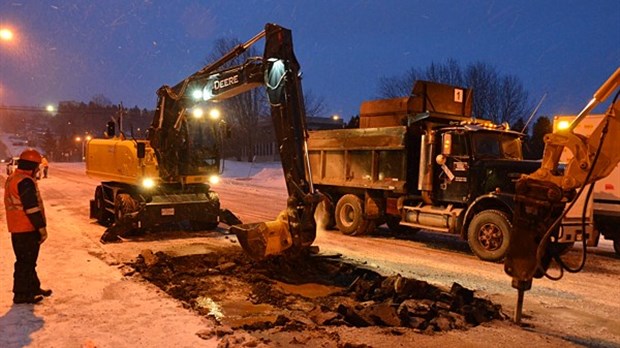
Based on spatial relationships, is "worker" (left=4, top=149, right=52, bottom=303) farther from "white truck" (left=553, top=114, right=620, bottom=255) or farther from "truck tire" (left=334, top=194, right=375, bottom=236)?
"white truck" (left=553, top=114, right=620, bottom=255)

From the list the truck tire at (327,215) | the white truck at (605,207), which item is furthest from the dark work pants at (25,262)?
the white truck at (605,207)

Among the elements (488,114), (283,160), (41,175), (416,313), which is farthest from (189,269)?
(488,114)

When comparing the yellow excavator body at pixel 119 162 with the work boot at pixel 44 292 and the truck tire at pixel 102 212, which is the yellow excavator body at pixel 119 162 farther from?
the work boot at pixel 44 292

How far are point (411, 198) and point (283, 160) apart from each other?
16.9ft

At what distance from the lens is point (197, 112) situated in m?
12.9

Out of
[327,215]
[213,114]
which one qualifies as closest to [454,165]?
[327,215]

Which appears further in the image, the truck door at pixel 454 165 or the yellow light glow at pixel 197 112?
the yellow light glow at pixel 197 112

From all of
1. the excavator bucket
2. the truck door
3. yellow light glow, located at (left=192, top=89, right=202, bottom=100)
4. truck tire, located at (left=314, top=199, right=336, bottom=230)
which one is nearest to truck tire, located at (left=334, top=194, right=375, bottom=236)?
truck tire, located at (left=314, top=199, right=336, bottom=230)

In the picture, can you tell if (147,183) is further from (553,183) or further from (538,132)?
(538,132)

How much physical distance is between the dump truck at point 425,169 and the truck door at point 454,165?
21 mm

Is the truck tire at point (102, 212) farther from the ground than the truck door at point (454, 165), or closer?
closer

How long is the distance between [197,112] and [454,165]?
6216 mm

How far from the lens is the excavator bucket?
308 inches

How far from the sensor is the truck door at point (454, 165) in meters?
11.5
